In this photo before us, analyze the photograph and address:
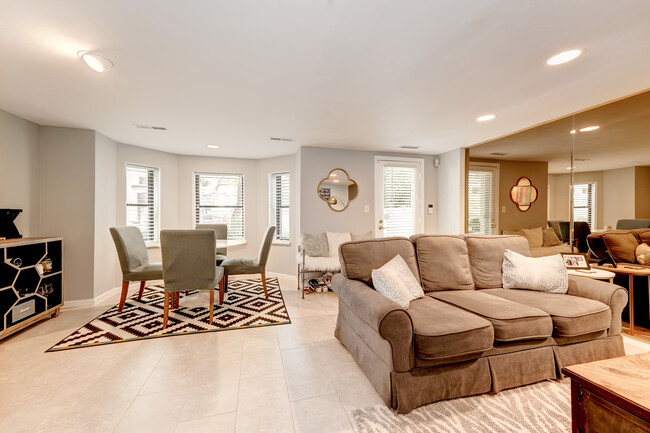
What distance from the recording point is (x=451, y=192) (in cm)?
462

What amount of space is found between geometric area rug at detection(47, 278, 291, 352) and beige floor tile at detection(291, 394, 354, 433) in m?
1.31

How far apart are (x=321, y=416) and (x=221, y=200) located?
4525 mm

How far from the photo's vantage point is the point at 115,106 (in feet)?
9.07

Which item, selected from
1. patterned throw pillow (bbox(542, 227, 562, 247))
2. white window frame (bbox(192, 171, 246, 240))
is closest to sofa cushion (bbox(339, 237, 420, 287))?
patterned throw pillow (bbox(542, 227, 562, 247))

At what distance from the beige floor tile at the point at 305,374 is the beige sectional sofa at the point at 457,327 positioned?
0.29 metres

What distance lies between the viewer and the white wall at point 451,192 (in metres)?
4.43

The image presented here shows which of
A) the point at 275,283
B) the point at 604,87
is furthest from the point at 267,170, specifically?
the point at 604,87

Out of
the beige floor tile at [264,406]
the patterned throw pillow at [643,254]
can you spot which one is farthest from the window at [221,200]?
the patterned throw pillow at [643,254]

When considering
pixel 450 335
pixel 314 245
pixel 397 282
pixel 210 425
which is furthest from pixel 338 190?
pixel 210 425

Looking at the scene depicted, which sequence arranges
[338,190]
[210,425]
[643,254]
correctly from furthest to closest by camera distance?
[338,190]
[643,254]
[210,425]

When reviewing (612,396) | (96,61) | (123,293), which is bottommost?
(123,293)

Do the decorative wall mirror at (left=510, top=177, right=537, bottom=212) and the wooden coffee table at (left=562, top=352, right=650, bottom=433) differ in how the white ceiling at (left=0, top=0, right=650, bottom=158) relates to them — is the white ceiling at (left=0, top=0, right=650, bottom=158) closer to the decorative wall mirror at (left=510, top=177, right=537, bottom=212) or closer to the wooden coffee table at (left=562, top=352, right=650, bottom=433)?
the decorative wall mirror at (left=510, top=177, right=537, bottom=212)

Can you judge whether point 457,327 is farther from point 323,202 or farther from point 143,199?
point 143,199

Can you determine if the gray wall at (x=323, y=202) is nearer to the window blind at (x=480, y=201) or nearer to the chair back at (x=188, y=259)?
the window blind at (x=480, y=201)
